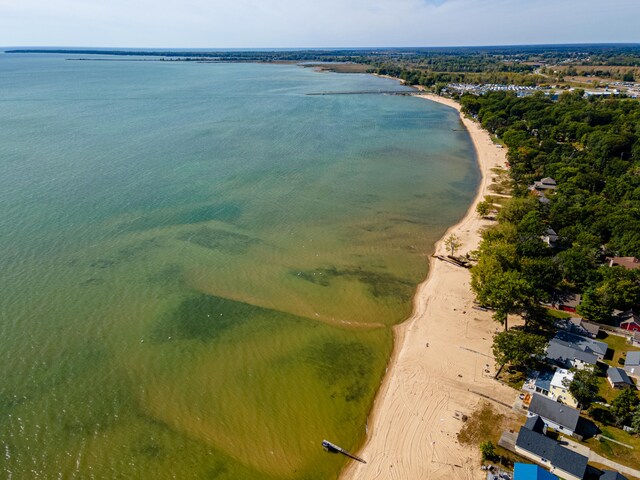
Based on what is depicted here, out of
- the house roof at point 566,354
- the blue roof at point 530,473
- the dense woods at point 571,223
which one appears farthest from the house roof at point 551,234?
the blue roof at point 530,473

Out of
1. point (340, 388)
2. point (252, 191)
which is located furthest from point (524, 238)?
point (252, 191)

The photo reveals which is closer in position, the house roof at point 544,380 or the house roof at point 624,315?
the house roof at point 544,380

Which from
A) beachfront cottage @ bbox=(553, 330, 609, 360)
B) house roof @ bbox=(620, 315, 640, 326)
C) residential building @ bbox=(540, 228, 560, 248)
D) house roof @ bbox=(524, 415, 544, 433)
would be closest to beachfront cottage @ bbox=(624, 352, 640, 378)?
beachfront cottage @ bbox=(553, 330, 609, 360)

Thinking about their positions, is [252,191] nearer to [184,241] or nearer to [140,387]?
[184,241]

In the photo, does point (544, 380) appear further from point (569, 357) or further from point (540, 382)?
point (569, 357)

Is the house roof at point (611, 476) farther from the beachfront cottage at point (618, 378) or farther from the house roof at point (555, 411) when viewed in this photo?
the beachfront cottage at point (618, 378)

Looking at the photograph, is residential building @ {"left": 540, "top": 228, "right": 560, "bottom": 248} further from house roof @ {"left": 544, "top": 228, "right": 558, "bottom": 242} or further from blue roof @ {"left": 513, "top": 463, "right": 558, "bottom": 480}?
blue roof @ {"left": 513, "top": 463, "right": 558, "bottom": 480}
